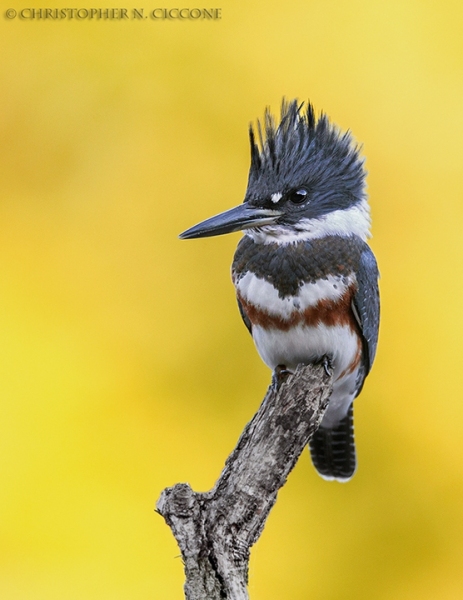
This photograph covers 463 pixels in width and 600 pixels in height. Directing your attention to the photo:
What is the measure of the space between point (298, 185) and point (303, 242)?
0.15 meters

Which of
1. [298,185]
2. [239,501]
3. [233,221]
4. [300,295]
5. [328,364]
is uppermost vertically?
[298,185]

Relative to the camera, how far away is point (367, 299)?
2070 mm

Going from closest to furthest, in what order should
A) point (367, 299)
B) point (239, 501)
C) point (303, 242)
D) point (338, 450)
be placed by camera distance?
point (239, 501) < point (303, 242) < point (367, 299) < point (338, 450)

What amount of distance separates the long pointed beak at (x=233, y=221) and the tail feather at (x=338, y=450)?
0.88m

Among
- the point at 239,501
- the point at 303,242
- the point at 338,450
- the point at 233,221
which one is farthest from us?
the point at 338,450

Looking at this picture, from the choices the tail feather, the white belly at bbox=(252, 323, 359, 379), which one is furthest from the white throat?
the tail feather

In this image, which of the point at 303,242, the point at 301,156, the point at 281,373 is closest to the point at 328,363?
the point at 281,373

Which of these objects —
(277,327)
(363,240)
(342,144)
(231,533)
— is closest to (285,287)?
(277,327)

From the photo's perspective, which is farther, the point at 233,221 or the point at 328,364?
the point at 328,364

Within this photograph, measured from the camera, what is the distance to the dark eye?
6.38ft

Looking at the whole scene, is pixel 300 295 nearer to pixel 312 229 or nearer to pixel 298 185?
pixel 312 229

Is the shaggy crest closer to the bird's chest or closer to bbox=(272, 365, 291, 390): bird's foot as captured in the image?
the bird's chest

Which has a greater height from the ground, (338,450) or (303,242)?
(303,242)

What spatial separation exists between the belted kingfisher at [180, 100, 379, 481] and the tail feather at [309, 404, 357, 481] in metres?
0.43
